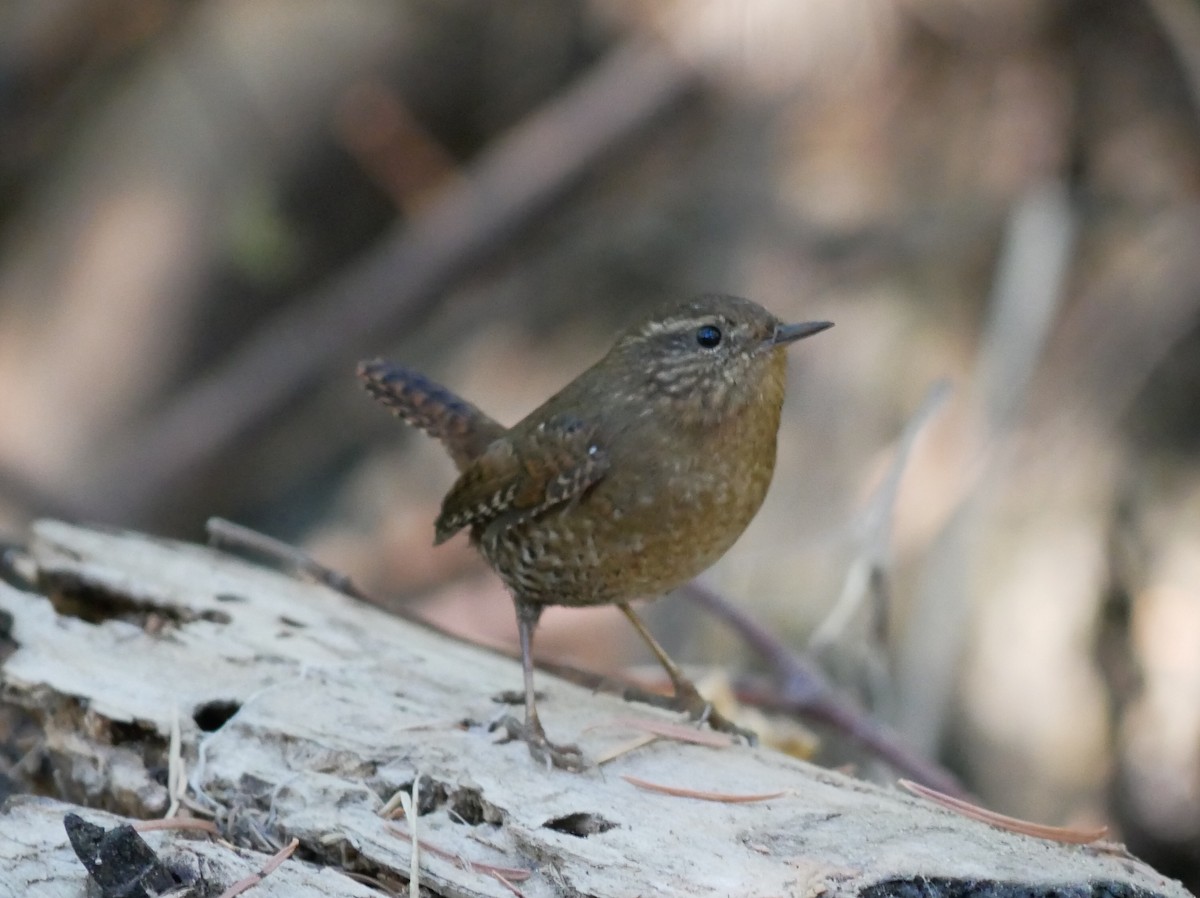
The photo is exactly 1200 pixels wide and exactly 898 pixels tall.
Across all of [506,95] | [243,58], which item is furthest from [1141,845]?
[243,58]

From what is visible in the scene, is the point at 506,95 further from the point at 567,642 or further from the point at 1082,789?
the point at 1082,789

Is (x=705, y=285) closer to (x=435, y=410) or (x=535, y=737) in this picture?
(x=435, y=410)

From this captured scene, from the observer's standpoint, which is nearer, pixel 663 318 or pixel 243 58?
pixel 663 318

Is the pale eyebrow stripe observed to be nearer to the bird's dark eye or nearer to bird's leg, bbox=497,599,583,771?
the bird's dark eye

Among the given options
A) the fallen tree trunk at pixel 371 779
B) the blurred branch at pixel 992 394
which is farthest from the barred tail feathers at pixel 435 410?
the blurred branch at pixel 992 394

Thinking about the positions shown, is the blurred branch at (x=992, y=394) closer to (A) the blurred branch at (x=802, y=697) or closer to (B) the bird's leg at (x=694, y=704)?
(A) the blurred branch at (x=802, y=697)

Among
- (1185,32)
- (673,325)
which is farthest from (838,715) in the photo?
(1185,32)

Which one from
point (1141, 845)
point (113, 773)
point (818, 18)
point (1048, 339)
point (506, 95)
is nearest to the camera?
point (113, 773)
